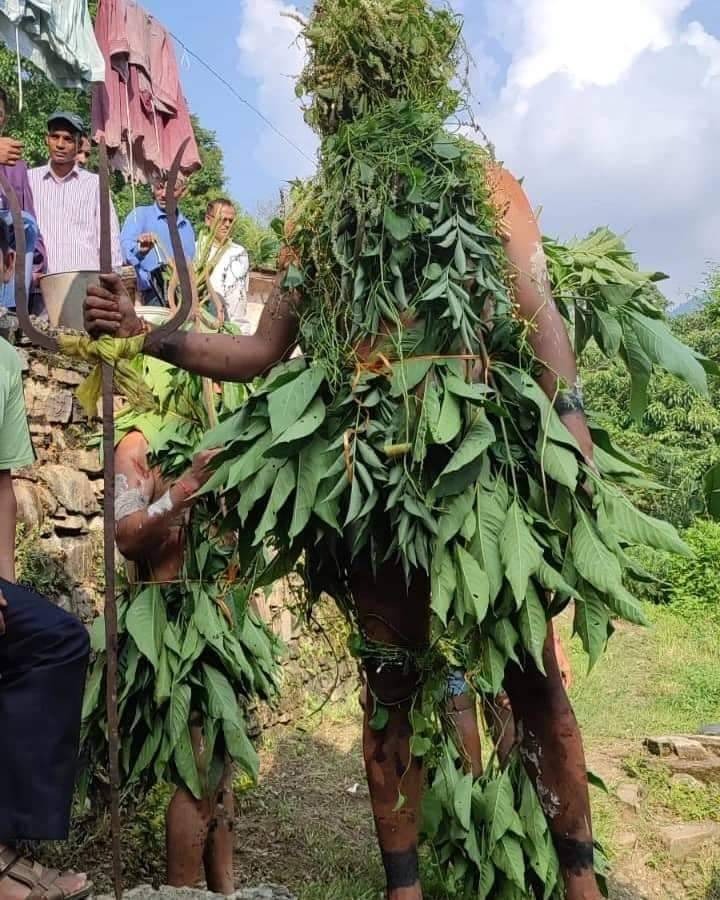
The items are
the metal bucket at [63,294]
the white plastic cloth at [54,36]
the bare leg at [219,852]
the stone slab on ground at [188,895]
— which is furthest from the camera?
the white plastic cloth at [54,36]

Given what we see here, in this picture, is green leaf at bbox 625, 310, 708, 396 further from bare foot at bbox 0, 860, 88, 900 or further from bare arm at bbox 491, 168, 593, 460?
bare foot at bbox 0, 860, 88, 900

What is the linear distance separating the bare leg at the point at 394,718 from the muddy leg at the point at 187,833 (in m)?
0.88

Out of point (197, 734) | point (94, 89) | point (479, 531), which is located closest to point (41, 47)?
point (94, 89)

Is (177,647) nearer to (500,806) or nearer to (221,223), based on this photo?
(500,806)

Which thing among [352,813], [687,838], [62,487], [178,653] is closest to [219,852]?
[178,653]

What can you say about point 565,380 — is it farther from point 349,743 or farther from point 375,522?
point 349,743

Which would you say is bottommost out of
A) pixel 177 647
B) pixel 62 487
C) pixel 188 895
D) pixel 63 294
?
pixel 188 895

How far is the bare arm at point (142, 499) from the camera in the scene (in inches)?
110

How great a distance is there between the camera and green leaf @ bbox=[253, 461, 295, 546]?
222 centimetres

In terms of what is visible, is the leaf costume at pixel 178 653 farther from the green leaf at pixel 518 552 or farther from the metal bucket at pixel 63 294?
the metal bucket at pixel 63 294

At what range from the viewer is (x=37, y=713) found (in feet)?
7.84

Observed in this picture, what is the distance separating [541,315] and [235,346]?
820 mm

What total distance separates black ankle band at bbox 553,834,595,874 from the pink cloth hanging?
4761mm

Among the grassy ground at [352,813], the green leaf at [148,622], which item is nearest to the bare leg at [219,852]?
the grassy ground at [352,813]
